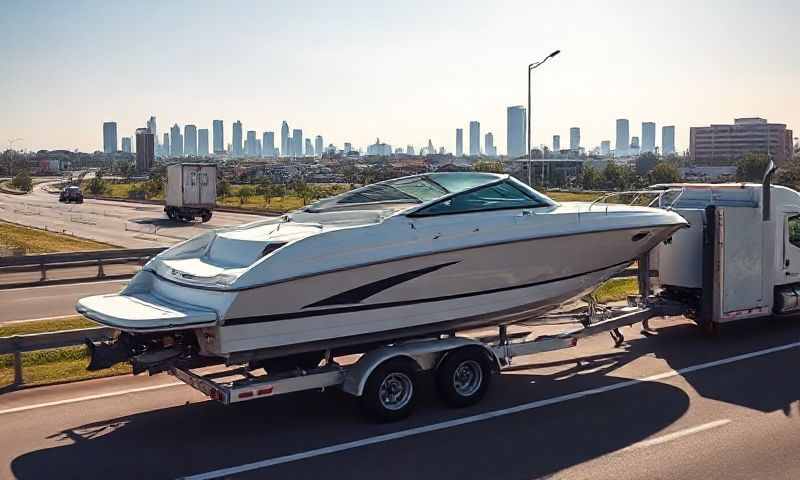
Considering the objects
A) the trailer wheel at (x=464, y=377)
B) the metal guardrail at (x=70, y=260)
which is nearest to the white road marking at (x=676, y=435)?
the trailer wheel at (x=464, y=377)

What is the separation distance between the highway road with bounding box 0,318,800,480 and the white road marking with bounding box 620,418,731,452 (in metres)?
0.03

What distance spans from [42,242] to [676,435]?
30.1m

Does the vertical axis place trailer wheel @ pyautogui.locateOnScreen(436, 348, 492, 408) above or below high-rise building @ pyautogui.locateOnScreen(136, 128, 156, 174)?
below

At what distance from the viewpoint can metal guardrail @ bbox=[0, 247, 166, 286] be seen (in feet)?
67.4

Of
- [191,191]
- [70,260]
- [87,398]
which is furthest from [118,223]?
[87,398]

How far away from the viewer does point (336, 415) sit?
9008mm

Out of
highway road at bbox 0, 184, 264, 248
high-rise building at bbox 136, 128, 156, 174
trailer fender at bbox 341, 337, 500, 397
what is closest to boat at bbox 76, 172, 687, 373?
trailer fender at bbox 341, 337, 500, 397

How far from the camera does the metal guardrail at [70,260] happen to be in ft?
67.4

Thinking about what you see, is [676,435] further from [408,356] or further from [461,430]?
[408,356]

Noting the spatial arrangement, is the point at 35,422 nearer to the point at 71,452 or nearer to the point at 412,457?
the point at 71,452

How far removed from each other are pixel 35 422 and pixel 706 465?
6.89 metres

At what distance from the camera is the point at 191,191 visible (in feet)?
155

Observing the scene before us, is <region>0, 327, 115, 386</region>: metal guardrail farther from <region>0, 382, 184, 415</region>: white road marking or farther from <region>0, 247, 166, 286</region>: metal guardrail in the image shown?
<region>0, 247, 166, 286</region>: metal guardrail

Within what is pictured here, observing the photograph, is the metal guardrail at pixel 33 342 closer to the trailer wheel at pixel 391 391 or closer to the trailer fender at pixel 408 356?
the trailer fender at pixel 408 356
